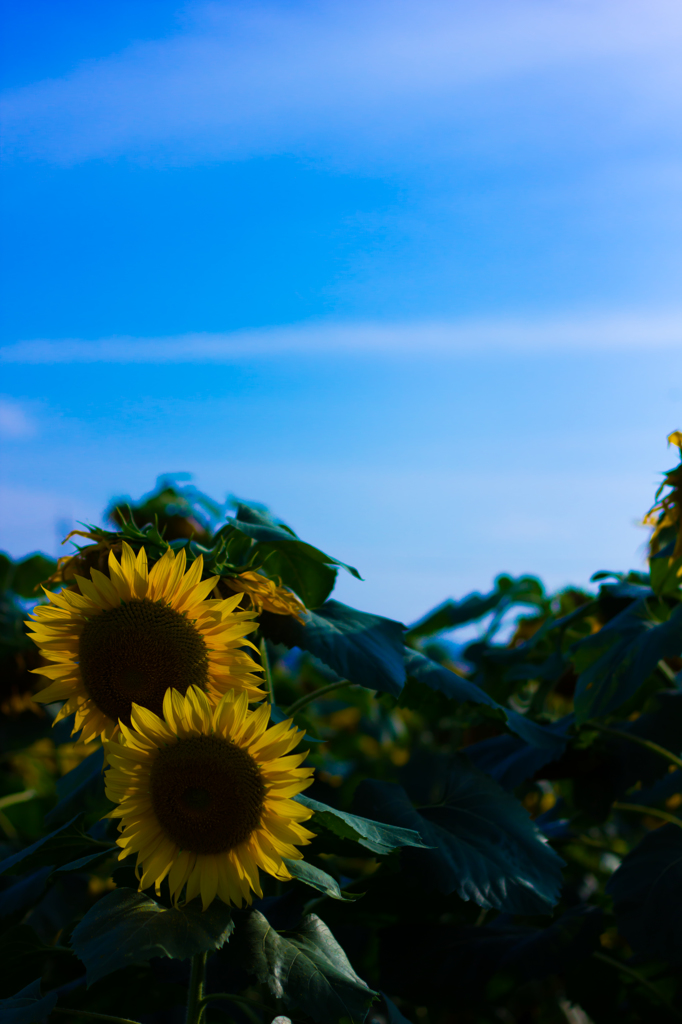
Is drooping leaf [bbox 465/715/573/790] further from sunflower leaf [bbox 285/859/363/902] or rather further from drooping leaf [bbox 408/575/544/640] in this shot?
sunflower leaf [bbox 285/859/363/902]

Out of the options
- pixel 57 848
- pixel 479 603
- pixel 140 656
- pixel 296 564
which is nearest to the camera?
pixel 140 656

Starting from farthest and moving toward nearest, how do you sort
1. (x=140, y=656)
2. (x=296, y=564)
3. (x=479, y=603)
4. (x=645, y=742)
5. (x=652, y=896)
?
(x=479, y=603) < (x=645, y=742) < (x=652, y=896) < (x=296, y=564) < (x=140, y=656)

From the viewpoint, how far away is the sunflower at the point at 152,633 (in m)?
0.90

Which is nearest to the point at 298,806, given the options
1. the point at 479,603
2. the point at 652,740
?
the point at 652,740

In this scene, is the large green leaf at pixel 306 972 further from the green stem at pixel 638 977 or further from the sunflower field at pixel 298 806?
the green stem at pixel 638 977

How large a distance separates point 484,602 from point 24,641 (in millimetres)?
1131

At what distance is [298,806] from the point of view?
0.84 metres

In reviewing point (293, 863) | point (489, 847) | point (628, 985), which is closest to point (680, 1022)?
point (628, 985)

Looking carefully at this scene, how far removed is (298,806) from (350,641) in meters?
0.25

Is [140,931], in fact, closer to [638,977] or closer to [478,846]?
[478,846]

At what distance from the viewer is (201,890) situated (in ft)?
2.78

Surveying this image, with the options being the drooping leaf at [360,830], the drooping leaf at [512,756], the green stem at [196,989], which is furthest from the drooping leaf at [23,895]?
the drooping leaf at [512,756]

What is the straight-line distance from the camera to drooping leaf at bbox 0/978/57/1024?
2.64 ft

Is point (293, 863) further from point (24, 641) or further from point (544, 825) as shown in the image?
point (24, 641)
